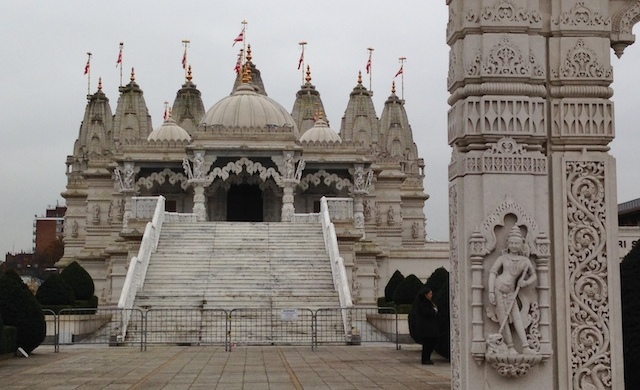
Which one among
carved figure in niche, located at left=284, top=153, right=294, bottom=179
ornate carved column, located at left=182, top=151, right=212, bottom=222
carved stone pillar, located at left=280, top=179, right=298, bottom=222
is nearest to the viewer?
ornate carved column, located at left=182, top=151, right=212, bottom=222

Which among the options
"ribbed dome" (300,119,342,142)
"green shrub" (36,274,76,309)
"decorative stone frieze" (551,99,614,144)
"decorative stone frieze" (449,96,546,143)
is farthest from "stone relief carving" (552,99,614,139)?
"ribbed dome" (300,119,342,142)

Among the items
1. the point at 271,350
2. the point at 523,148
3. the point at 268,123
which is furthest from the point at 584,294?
the point at 268,123

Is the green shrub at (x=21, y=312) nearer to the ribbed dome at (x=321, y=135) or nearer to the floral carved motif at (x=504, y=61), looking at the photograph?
the floral carved motif at (x=504, y=61)

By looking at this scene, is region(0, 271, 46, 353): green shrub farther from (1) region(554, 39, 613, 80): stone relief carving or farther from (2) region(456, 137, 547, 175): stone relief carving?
(1) region(554, 39, 613, 80): stone relief carving

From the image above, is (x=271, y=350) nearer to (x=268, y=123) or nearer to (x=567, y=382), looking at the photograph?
(x=567, y=382)

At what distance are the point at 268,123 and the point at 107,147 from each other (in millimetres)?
15380

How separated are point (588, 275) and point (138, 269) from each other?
68.2 feet

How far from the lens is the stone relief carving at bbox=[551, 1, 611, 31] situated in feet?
32.0

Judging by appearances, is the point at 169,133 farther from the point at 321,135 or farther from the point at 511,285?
the point at 511,285

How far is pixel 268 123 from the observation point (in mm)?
45406

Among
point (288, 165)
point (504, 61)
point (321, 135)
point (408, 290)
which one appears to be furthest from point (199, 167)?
point (504, 61)

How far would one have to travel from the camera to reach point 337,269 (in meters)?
28.8

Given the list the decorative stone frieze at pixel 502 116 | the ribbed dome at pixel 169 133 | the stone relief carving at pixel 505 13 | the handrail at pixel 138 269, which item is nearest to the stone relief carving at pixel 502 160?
the decorative stone frieze at pixel 502 116

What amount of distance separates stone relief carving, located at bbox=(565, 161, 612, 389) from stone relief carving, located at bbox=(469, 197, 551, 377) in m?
0.41
